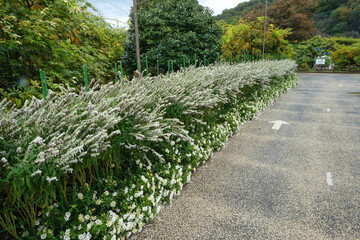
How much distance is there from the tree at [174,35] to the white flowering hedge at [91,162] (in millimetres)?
8891

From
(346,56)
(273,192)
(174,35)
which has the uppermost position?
(346,56)

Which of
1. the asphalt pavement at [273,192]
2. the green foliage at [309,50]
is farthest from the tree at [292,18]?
the asphalt pavement at [273,192]

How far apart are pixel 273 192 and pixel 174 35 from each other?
10905 mm

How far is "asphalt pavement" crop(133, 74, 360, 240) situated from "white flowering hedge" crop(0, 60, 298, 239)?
34 cm

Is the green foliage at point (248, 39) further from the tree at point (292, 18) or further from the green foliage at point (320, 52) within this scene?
the green foliage at point (320, 52)

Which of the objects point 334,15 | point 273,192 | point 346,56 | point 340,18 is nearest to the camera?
point 273,192

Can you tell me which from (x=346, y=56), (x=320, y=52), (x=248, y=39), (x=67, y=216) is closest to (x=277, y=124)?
(x=67, y=216)

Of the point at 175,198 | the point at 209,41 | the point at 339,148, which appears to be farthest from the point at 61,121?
the point at 209,41

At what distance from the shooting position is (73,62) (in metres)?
4.23

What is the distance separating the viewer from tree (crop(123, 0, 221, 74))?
41.5ft

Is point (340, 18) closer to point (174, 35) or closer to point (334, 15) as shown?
point (334, 15)

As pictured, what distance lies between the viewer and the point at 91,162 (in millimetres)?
2275

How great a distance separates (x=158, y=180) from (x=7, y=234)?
1582 mm

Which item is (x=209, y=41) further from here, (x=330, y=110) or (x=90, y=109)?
(x=90, y=109)
